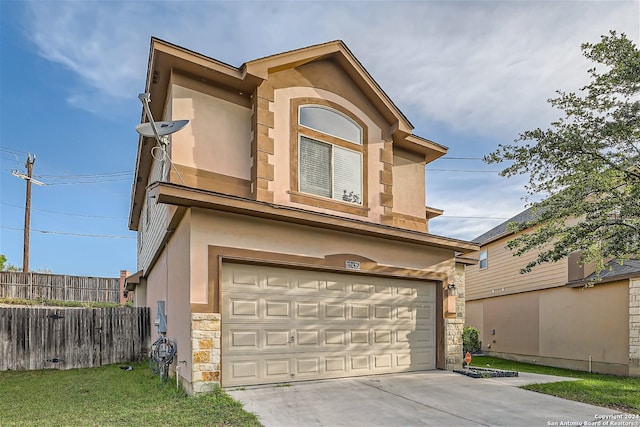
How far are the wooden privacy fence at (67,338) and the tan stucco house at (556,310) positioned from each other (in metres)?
12.5

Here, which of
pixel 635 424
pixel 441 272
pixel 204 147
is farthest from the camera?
pixel 441 272

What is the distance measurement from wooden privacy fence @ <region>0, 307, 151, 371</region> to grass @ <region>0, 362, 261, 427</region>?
4.97ft

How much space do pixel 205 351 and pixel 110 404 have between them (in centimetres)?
151

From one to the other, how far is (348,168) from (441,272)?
139 inches

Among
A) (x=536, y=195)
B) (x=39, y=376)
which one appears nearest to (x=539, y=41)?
(x=536, y=195)

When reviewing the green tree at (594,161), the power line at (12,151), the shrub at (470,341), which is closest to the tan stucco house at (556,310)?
the shrub at (470,341)

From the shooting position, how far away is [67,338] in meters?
10.8

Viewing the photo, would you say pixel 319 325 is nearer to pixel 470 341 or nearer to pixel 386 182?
pixel 386 182

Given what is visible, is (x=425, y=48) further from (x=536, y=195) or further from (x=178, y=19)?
(x=178, y=19)

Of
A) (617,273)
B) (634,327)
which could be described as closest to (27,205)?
(617,273)

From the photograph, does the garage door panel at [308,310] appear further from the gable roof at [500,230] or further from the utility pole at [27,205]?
the utility pole at [27,205]

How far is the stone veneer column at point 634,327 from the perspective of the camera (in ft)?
40.4

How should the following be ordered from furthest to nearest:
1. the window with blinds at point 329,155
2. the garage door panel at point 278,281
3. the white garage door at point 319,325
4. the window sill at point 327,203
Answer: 1. the window with blinds at point 329,155
2. the window sill at point 327,203
3. the garage door panel at point 278,281
4. the white garage door at point 319,325

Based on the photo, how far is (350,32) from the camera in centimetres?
1075
